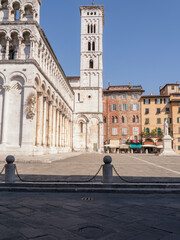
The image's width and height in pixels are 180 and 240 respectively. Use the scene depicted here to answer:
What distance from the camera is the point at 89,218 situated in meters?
3.97

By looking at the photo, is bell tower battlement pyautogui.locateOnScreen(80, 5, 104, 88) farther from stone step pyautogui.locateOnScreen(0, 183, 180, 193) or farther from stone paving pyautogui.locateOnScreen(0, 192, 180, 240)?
stone paving pyautogui.locateOnScreen(0, 192, 180, 240)

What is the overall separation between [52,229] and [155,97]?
48966 millimetres

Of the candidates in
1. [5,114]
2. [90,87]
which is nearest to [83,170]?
[5,114]

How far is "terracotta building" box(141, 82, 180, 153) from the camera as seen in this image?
47.8m

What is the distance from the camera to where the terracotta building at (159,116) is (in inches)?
1881

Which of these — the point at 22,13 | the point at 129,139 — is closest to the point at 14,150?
the point at 22,13

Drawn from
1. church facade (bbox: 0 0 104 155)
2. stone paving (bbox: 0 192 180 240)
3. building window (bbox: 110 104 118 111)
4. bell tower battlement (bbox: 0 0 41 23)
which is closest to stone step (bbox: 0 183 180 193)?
stone paving (bbox: 0 192 180 240)

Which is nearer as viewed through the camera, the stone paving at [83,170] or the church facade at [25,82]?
the stone paving at [83,170]

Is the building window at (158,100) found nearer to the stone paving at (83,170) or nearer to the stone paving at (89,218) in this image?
the stone paving at (83,170)

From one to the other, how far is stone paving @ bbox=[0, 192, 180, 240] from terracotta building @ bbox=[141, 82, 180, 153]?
43.8 meters

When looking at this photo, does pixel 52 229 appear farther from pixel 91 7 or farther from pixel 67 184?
pixel 91 7

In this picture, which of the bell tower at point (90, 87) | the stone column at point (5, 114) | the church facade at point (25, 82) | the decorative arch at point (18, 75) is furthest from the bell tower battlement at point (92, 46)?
the stone column at point (5, 114)

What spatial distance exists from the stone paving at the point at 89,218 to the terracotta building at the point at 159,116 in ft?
144

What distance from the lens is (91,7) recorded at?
154ft
